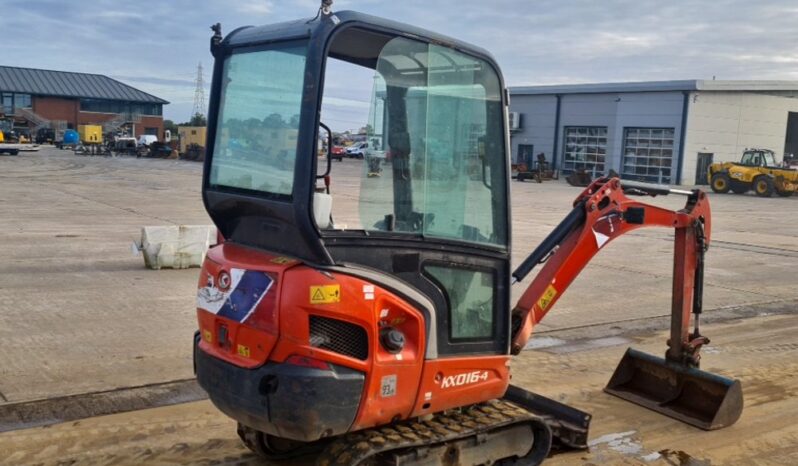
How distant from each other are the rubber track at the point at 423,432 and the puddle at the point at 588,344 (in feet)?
11.3

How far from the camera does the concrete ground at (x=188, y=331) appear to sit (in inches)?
213

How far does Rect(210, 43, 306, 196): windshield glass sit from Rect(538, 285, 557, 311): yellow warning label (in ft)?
7.25

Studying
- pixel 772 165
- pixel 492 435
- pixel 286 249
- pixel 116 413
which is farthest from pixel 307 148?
pixel 772 165

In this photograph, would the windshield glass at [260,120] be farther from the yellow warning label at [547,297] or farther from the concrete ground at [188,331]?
the yellow warning label at [547,297]

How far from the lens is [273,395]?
361cm

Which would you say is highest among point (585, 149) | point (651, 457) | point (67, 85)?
point (67, 85)

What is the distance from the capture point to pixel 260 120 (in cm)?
396

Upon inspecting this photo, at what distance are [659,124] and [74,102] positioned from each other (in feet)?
192

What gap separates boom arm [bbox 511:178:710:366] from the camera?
516 cm

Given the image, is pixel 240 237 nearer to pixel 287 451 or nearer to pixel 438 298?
pixel 438 298

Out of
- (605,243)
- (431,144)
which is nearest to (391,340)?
(431,144)

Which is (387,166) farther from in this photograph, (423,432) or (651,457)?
(651,457)

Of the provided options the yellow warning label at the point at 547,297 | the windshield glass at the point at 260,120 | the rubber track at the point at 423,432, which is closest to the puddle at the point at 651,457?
the rubber track at the point at 423,432

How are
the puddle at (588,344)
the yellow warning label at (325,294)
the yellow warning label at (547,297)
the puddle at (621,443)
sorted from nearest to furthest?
the yellow warning label at (325,294) < the yellow warning label at (547,297) < the puddle at (621,443) < the puddle at (588,344)
